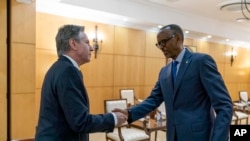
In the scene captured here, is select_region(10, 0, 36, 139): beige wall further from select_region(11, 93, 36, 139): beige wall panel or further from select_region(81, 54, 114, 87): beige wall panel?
select_region(81, 54, 114, 87): beige wall panel

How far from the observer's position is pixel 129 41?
269 inches

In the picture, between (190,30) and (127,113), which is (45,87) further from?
(190,30)

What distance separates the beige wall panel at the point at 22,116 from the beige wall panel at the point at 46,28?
1.43 metres

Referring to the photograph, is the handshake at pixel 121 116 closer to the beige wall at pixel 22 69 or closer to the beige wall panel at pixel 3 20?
the beige wall at pixel 22 69

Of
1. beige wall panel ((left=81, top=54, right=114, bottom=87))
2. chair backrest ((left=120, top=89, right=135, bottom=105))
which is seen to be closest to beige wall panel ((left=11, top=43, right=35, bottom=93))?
beige wall panel ((left=81, top=54, right=114, bottom=87))

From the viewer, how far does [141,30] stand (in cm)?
712

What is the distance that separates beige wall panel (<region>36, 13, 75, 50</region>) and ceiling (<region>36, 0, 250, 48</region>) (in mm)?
133

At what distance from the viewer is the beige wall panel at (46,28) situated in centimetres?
509

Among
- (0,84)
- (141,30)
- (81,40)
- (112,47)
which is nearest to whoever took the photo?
(81,40)

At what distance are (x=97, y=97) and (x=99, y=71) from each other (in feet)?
2.26

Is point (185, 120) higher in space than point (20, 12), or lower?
lower

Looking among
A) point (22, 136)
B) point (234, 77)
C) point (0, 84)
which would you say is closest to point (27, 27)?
point (0, 84)

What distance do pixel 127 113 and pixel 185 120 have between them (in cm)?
51

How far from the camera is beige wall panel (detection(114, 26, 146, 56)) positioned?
656 centimetres
